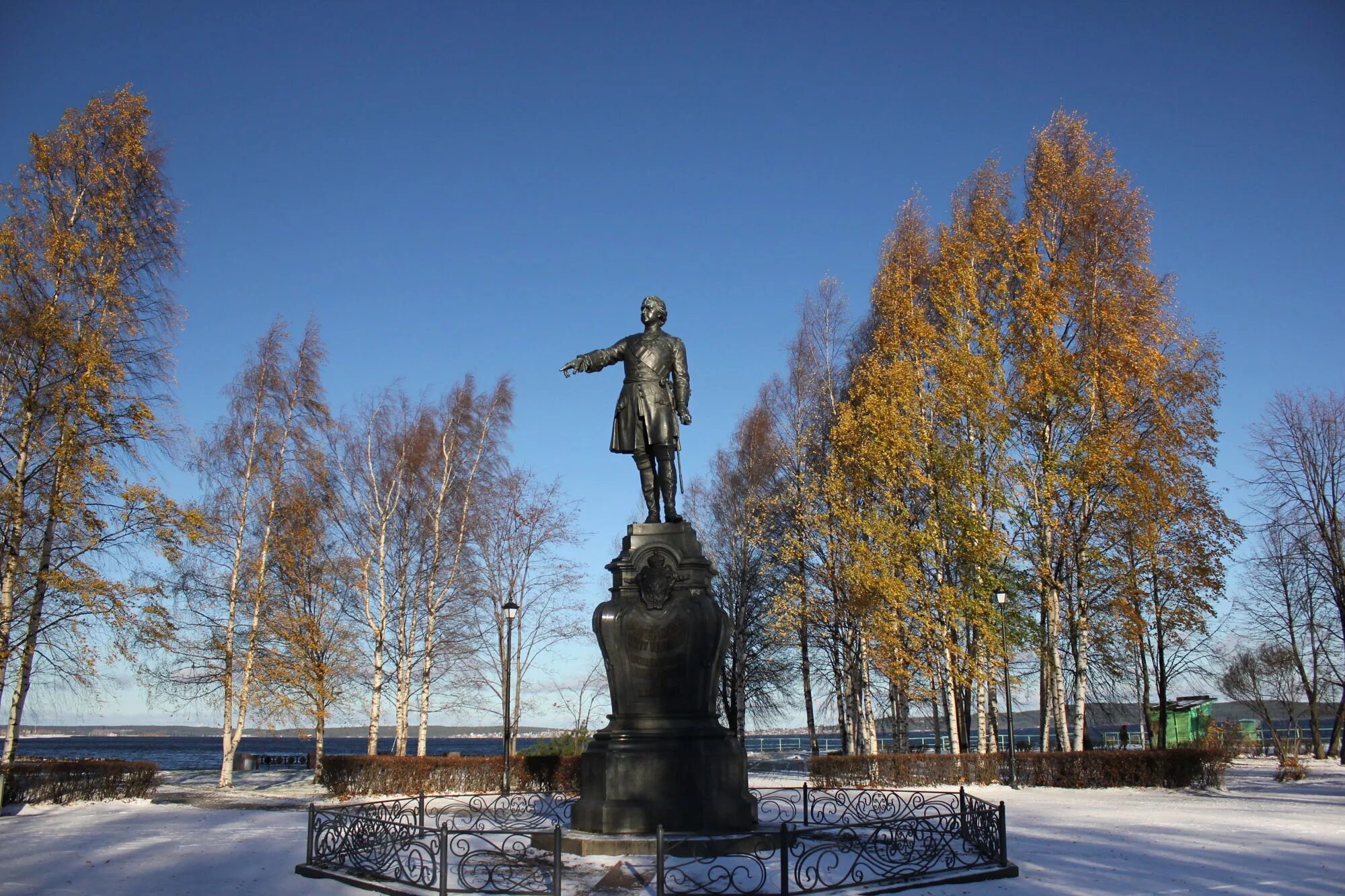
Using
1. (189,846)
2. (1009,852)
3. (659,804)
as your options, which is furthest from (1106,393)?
(189,846)

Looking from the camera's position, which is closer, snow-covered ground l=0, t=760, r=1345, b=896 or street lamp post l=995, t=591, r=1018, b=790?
snow-covered ground l=0, t=760, r=1345, b=896

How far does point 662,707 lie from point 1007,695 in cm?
1108

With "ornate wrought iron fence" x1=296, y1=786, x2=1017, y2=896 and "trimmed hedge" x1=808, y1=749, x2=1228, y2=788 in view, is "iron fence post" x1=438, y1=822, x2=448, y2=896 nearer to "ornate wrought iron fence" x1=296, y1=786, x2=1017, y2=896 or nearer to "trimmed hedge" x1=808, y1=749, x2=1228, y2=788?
"ornate wrought iron fence" x1=296, y1=786, x2=1017, y2=896

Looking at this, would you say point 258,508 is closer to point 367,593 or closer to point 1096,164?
point 367,593

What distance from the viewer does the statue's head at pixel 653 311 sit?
41.7 feet

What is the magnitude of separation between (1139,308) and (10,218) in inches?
921

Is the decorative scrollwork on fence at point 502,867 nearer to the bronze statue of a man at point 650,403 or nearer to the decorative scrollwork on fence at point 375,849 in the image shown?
the decorative scrollwork on fence at point 375,849

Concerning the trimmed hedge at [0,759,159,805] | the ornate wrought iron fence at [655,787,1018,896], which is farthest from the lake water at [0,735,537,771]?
the ornate wrought iron fence at [655,787,1018,896]

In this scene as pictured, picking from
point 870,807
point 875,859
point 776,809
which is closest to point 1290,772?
point 870,807

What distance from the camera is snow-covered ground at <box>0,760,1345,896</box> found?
27.9ft

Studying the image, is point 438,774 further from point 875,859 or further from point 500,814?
point 875,859

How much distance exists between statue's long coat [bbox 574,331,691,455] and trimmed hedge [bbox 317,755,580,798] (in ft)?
32.9

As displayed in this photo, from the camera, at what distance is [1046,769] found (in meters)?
19.2

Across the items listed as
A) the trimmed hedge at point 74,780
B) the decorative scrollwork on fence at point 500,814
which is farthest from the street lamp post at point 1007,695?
the trimmed hedge at point 74,780
